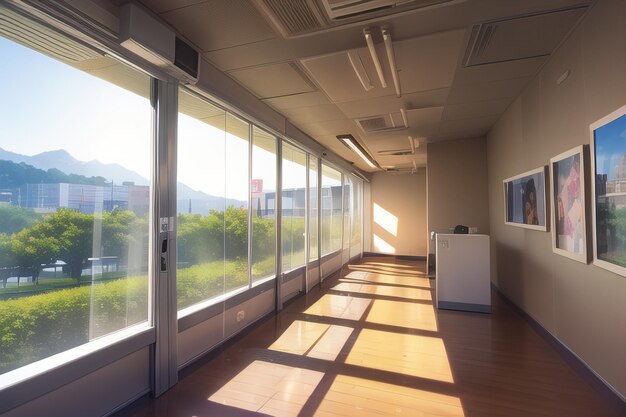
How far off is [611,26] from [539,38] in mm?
654

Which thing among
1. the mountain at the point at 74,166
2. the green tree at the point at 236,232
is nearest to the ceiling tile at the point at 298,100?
the green tree at the point at 236,232

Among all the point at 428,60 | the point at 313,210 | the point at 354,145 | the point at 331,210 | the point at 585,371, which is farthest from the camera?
the point at 331,210

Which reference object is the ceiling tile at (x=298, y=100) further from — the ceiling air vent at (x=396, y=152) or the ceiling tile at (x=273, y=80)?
the ceiling air vent at (x=396, y=152)

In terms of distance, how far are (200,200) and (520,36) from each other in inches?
135

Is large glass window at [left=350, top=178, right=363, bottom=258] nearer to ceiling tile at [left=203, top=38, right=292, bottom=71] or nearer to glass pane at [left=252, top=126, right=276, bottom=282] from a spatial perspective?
glass pane at [left=252, top=126, right=276, bottom=282]

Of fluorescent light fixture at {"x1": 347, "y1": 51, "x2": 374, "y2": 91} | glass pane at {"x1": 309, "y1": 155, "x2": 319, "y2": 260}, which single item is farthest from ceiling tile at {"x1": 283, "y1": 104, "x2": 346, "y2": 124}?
glass pane at {"x1": 309, "y1": 155, "x2": 319, "y2": 260}

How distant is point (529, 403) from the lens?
2.38m

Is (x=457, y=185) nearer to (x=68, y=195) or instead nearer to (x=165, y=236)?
(x=165, y=236)

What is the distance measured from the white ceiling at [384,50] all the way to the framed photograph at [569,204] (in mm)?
1131

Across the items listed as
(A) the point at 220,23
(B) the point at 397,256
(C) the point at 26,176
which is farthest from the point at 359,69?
(B) the point at 397,256

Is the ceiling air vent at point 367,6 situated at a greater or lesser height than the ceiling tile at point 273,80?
lesser

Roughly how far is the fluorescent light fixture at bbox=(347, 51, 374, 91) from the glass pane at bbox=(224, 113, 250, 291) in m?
1.57

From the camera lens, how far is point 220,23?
8.02ft

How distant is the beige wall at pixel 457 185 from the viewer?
6207 mm
